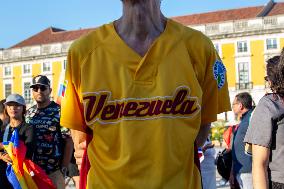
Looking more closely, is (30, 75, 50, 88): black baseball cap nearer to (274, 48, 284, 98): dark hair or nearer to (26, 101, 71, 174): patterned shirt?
(26, 101, 71, 174): patterned shirt

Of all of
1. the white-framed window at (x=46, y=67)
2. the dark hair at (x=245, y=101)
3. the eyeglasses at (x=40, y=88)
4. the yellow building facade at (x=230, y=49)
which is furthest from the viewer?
the white-framed window at (x=46, y=67)

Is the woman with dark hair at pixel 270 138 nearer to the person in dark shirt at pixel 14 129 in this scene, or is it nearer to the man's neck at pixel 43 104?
the person in dark shirt at pixel 14 129

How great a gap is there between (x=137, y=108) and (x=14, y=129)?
3.94 m

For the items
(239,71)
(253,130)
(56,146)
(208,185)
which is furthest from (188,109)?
(239,71)

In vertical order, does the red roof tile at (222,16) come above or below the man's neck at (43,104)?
above

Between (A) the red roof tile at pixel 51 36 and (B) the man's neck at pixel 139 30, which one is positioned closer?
(B) the man's neck at pixel 139 30

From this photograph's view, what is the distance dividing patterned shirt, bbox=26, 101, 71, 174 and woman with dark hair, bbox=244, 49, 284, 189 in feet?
10.9

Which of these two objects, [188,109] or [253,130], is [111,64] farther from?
[253,130]

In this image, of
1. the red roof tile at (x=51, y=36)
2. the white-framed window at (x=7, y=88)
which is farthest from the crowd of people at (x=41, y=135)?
the white-framed window at (x=7, y=88)

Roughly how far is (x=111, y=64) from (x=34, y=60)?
6383 centimetres

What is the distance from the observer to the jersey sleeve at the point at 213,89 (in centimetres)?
214

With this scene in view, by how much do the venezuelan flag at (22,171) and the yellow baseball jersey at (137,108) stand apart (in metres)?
3.44

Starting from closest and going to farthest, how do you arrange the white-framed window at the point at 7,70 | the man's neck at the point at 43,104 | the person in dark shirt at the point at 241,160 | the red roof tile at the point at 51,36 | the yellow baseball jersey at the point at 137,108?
the yellow baseball jersey at the point at 137,108
the person in dark shirt at the point at 241,160
the man's neck at the point at 43,104
the red roof tile at the point at 51,36
the white-framed window at the point at 7,70

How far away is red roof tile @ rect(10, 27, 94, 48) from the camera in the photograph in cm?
6631
